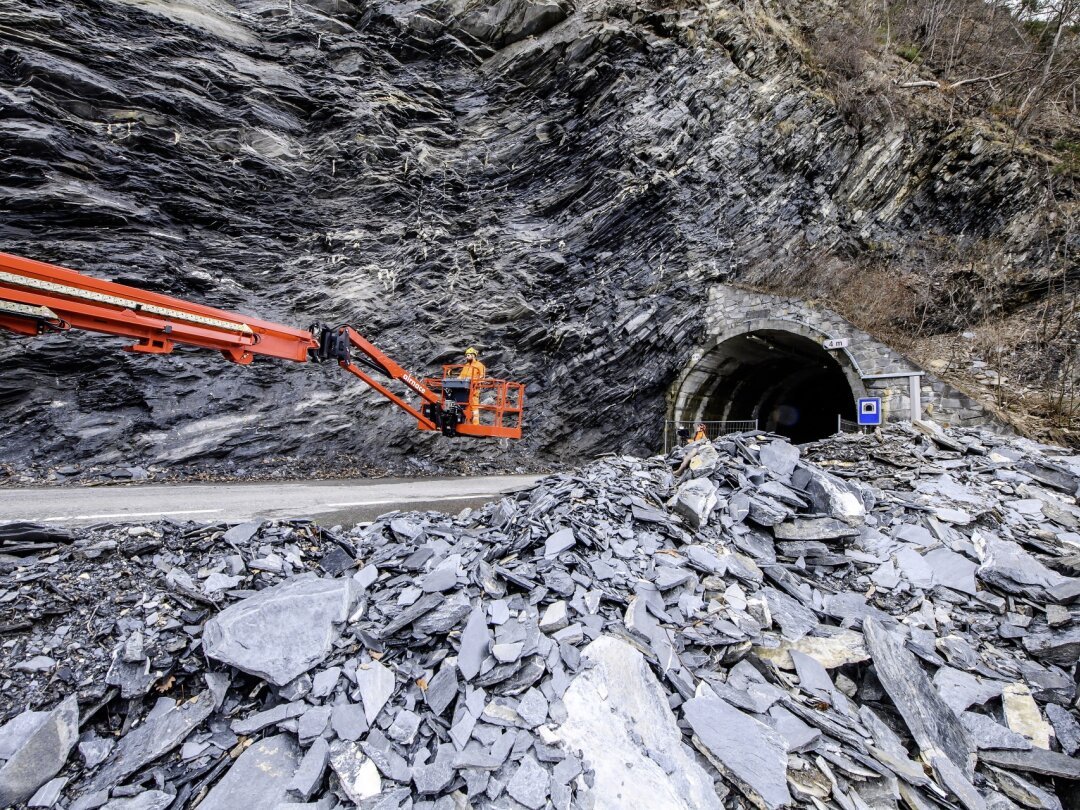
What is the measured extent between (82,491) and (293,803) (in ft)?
25.3

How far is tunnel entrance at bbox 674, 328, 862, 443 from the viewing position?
532 inches

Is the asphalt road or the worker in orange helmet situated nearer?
the asphalt road

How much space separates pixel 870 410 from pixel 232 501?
13203 millimetres

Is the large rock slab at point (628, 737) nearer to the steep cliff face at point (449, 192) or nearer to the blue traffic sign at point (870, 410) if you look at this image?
the steep cliff face at point (449, 192)

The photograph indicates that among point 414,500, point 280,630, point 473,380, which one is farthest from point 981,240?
point 280,630

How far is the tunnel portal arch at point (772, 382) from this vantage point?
41.5 ft

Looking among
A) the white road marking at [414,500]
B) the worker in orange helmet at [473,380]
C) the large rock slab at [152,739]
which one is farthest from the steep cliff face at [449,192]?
the large rock slab at [152,739]

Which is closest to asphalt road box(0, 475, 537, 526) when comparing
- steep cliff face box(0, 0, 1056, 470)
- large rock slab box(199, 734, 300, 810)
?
steep cliff face box(0, 0, 1056, 470)

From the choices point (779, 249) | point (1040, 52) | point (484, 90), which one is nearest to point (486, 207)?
point (484, 90)

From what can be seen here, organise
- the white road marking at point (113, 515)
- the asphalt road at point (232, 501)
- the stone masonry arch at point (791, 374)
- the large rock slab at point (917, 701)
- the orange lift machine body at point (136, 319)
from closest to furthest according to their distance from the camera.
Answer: the large rock slab at point (917, 701), the orange lift machine body at point (136, 319), the white road marking at point (113, 515), the asphalt road at point (232, 501), the stone masonry arch at point (791, 374)

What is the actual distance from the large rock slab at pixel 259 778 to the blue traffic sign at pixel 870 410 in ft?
40.9

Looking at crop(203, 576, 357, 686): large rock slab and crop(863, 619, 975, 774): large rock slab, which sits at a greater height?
crop(203, 576, 357, 686): large rock slab

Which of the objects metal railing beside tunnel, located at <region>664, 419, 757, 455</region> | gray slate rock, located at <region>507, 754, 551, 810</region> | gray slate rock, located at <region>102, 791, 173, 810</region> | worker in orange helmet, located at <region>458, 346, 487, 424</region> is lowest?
metal railing beside tunnel, located at <region>664, 419, 757, 455</region>

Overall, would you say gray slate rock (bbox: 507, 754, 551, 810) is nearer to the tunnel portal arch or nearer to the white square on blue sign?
the white square on blue sign
